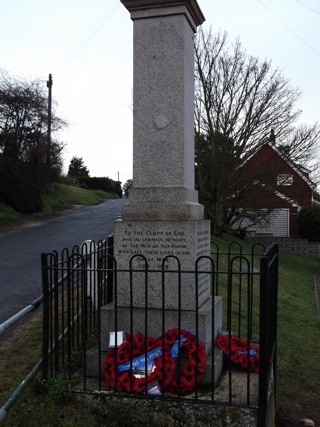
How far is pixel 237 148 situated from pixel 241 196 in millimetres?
2207

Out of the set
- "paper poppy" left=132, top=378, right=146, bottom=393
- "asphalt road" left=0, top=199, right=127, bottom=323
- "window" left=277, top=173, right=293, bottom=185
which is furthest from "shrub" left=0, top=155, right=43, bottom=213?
"paper poppy" left=132, top=378, right=146, bottom=393

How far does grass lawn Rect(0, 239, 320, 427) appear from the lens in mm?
3404

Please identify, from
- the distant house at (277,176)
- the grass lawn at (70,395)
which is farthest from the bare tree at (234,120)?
the grass lawn at (70,395)

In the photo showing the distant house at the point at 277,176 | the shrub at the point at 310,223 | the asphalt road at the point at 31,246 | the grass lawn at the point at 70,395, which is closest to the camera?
the grass lawn at the point at 70,395

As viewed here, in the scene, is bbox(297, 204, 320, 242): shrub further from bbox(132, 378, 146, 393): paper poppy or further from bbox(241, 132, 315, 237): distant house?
bbox(132, 378, 146, 393): paper poppy

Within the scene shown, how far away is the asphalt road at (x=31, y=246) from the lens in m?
7.03

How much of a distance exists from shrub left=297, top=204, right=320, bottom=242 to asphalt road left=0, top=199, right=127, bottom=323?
12.4 meters

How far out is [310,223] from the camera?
26.9m

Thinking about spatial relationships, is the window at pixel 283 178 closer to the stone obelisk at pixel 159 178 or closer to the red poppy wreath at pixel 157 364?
the stone obelisk at pixel 159 178

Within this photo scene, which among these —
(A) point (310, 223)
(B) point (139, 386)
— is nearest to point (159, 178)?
(B) point (139, 386)

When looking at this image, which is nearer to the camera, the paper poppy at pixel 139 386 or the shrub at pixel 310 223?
the paper poppy at pixel 139 386

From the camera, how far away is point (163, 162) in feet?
14.3

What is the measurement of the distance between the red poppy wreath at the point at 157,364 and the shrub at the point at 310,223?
80.0 ft

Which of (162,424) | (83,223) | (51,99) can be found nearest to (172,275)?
(162,424)
